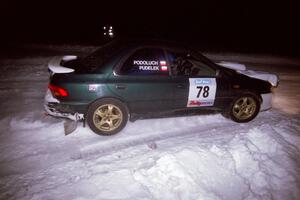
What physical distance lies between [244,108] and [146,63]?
2406 millimetres

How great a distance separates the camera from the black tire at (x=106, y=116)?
482cm

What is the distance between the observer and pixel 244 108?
5945mm

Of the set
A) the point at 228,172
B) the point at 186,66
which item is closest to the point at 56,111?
the point at 186,66

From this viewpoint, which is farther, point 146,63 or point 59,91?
point 146,63

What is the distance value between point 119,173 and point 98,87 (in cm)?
151

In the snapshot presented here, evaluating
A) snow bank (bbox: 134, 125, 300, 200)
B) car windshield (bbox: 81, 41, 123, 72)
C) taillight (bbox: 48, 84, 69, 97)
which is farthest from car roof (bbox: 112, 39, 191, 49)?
snow bank (bbox: 134, 125, 300, 200)

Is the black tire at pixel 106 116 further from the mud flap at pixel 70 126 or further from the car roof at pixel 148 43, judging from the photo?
the car roof at pixel 148 43

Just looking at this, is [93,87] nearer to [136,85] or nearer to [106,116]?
[106,116]

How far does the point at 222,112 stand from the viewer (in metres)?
5.86

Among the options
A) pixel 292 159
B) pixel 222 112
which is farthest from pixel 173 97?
pixel 292 159

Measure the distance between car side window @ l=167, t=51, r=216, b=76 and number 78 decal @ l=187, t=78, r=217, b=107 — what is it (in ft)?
0.52

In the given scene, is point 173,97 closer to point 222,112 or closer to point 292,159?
point 222,112

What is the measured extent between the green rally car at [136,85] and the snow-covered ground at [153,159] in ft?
1.42

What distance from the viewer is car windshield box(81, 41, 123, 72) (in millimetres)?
4855
